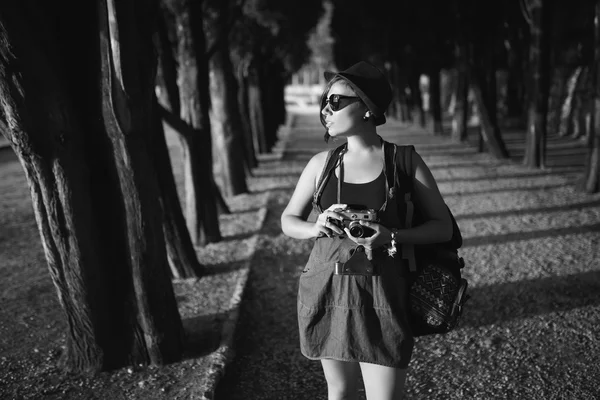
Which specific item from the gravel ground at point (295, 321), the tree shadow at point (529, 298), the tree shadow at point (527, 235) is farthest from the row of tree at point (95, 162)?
the tree shadow at point (527, 235)

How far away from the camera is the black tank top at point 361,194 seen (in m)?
2.37

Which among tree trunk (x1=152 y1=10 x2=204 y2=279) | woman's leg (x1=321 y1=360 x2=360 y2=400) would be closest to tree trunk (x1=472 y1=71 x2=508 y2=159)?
tree trunk (x1=152 y1=10 x2=204 y2=279)

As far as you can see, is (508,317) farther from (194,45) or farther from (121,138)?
(194,45)

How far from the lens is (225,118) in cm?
1125

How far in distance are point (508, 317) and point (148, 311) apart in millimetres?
2942

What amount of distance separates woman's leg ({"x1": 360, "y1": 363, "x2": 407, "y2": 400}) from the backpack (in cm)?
19

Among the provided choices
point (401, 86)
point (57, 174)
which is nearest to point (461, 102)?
point (401, 86)

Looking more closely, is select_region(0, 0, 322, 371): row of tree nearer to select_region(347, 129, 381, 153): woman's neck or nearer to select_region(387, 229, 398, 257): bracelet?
select_region(347, 129, 381, 153): woman's neck

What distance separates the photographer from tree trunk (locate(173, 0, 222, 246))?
761 centimetres

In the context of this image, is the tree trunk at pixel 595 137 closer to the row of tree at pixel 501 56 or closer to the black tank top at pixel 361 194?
the row of tree at pixel 501 56

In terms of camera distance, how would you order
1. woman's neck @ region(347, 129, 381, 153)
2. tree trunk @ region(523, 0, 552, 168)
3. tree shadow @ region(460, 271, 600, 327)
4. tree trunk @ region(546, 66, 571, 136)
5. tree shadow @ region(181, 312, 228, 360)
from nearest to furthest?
woman's neck @ region(347, 129, 381, 153), tree shadow @ region(181, 312, 228, 360), tree shadow @ region(460, 271, 600, 327), tree trunk @ region(523, 0, 552, 168), tree trunk @ region(546, 66, 571, 136)

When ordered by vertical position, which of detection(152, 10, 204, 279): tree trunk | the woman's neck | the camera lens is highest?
the woman's neck

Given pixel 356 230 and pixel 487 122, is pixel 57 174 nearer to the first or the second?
pixel 356 230

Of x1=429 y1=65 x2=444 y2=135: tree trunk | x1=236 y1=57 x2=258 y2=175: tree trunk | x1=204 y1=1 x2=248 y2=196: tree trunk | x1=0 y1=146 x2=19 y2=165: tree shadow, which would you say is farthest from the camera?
x1=429 y1=65 x2=444 y2=135: tree trunk
